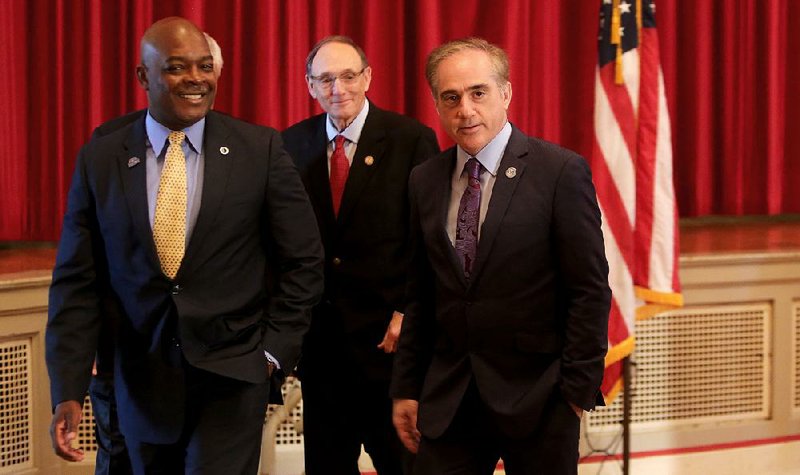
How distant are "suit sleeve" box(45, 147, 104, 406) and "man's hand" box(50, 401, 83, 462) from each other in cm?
2

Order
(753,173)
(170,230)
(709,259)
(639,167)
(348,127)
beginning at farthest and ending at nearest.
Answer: (753,173)
(709,259)
(639,167)
(348,127)
(170,230)

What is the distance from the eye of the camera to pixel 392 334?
3100 millimetres

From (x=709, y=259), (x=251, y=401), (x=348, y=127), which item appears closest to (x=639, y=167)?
(x=709, y=259)

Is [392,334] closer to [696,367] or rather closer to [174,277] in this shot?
[174,277]

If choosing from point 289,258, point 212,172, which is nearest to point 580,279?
point 289,258

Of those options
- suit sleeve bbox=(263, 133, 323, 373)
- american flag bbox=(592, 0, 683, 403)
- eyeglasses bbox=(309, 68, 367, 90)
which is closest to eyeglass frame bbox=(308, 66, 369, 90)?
eyeglasses bbox=(309, 68, 367, 90)

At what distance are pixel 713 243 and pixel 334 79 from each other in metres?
2.46

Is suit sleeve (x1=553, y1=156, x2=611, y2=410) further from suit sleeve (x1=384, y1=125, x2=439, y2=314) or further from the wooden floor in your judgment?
the wooden floor

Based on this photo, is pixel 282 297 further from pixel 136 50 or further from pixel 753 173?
pixel 753 173

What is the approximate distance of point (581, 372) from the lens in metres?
2.28

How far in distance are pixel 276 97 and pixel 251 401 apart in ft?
8.95

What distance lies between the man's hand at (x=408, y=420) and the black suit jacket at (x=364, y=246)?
63 centimetres

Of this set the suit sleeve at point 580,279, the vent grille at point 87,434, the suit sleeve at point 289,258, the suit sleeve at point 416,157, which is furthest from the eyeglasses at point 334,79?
the vent grille at point 87,434

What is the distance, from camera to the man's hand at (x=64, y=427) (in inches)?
94.3
